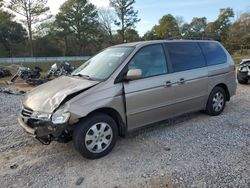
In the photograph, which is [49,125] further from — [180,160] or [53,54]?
[53,54]

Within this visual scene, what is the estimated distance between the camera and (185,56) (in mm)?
4844

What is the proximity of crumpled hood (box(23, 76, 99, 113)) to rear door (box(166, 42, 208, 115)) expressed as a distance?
1614 mm

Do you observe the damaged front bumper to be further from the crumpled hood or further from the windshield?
the windshield

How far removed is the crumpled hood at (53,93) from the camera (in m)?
3.49

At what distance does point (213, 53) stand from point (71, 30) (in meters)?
41.0

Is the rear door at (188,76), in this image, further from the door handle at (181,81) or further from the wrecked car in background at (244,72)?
the wrecked car in background at (244,72)

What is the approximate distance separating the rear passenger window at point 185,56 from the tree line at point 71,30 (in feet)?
111

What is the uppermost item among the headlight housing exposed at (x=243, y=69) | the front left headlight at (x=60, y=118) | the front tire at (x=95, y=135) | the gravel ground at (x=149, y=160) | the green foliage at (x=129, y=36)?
the green foliage at (x=129, y=36)

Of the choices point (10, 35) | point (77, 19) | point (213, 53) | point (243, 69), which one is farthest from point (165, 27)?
point (213, 53)

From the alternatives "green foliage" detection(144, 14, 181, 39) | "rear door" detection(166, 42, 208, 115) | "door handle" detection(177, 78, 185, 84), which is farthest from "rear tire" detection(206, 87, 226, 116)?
"green foliage" detection(144, 14, 181, 39)

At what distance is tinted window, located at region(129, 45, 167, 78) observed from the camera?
164 inches

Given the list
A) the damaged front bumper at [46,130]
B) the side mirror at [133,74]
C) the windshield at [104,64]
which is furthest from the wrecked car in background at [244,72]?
the damaged front bumper at [46,130]

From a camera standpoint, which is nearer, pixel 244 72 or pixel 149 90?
pixel 149 90

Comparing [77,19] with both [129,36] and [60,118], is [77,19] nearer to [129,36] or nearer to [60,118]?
[129,36]
